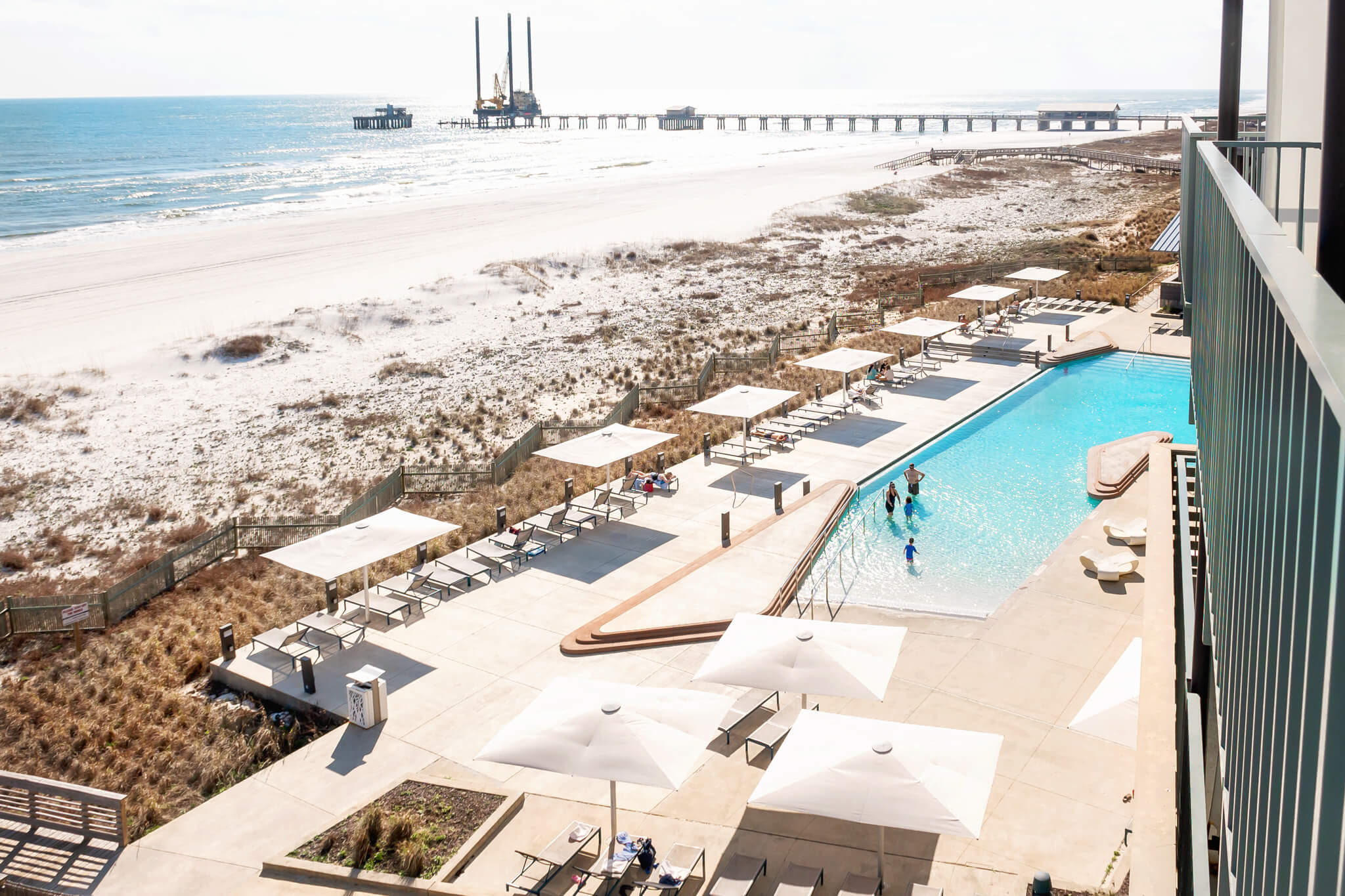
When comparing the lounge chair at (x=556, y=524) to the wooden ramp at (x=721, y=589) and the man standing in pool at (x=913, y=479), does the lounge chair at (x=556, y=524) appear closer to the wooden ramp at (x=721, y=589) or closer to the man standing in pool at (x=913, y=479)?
the wooden ramp at (x=721, y=589)

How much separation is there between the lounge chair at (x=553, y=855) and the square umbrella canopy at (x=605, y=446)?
11490 millimetres

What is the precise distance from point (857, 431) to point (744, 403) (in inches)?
171

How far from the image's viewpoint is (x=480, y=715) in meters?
16.1

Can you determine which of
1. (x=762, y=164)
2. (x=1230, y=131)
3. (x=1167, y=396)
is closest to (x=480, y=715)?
(x=1230, y=131)

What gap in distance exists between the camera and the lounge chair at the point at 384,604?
64.8 ft

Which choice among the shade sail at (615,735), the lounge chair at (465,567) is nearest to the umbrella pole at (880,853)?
the shade sail at (615,735)

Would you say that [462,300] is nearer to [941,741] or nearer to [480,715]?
[480,715]

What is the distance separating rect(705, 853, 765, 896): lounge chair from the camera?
11273 millimetres

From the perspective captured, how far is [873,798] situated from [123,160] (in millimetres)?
156050

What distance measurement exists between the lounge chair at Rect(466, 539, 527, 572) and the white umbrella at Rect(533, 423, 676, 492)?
2.48 meters

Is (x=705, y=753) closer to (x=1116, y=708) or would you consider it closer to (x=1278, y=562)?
(x=1116, y=708)

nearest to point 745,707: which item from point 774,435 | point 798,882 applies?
point 798,882

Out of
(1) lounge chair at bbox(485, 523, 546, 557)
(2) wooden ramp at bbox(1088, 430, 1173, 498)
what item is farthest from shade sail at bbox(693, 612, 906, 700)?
(2) wooden ramp at bbox(1088, 430, 1173, 498)

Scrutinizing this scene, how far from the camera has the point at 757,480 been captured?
26859 mm
